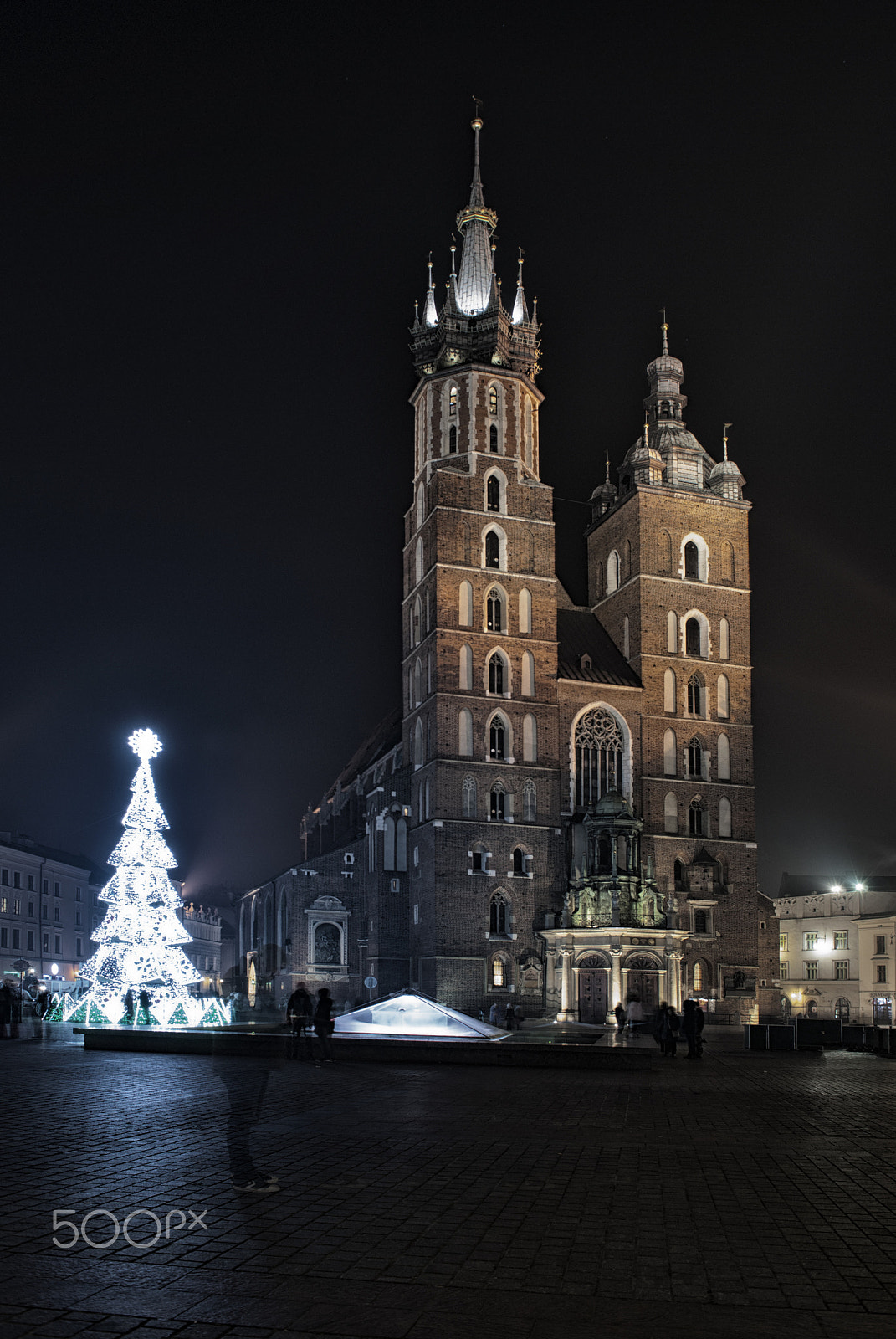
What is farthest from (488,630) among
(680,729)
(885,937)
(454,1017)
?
(885,937)

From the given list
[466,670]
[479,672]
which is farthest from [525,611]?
[466,670]

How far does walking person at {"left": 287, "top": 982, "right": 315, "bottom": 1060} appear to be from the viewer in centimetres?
2255

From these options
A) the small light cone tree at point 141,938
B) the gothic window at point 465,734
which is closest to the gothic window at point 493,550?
the gothic window at point 465,734

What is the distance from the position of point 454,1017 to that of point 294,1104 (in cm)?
1079

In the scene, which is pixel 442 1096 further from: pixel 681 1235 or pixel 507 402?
pixel 507 402

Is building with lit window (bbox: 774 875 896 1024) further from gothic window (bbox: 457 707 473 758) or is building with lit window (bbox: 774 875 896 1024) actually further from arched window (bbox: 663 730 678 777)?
gothic window (bbox: 457 707 473 758)

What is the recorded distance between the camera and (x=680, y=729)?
5866 cm

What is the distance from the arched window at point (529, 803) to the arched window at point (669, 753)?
6946 millimetres

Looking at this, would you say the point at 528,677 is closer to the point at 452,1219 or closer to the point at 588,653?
the point at 588,653

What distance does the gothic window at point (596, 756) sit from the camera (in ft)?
187

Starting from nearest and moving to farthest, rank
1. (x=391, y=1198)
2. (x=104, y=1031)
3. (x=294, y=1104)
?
1. (x=391, y=1198)
2. (x=294, y=1104)
3. (x=104, y=1031)

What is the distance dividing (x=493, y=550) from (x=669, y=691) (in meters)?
10.8

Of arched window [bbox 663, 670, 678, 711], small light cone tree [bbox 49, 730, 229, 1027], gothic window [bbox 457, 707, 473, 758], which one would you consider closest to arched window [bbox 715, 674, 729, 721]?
arched window [bbox 663, 670, 678, 711]

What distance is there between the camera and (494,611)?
5694 cm
